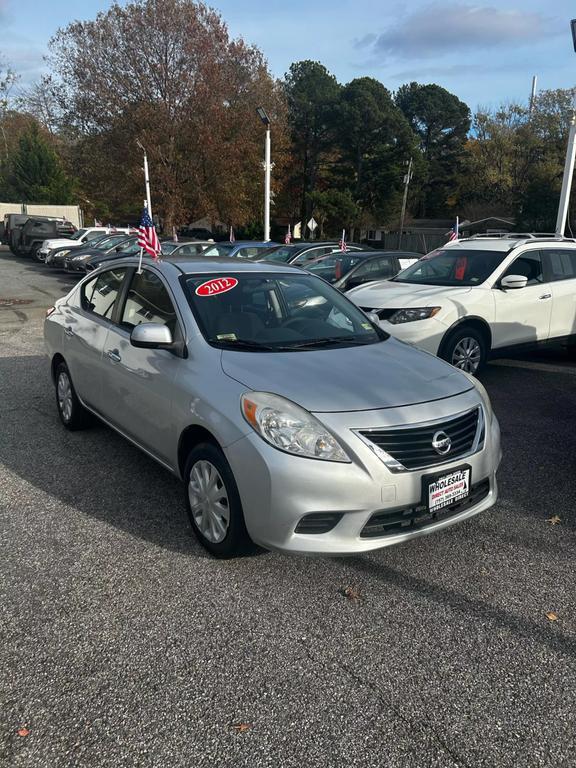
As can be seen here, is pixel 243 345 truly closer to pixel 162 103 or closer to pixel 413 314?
pixel 413 314

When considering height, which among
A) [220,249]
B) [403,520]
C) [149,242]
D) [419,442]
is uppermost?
[149,242]

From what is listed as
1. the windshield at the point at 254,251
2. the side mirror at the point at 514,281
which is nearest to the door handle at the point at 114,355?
the side mirror at the point at 514,281

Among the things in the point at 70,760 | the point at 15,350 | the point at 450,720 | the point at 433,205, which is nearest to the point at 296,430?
the point at 450,720

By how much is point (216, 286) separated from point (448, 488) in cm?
204

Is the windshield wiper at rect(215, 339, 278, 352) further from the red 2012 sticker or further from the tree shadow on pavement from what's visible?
the tree shadow on pavement

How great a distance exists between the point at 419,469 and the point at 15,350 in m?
7.97

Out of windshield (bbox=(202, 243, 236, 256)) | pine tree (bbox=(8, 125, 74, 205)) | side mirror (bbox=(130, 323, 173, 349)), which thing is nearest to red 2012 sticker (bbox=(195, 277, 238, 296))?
side mirror (bbox=(130, 323, 173, 349))

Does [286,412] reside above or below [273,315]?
below

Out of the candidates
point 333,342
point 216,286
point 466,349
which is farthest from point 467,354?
point 216,286

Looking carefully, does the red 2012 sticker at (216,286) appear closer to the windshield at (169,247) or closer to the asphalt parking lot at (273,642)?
the asphalt parking lot at (273,642)

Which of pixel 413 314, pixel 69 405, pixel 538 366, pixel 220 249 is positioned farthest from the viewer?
pixel 220 249

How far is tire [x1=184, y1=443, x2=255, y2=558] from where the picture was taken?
10.8 feet

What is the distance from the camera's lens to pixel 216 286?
4.25 metres

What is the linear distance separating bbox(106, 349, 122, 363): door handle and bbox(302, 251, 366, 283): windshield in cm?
749
